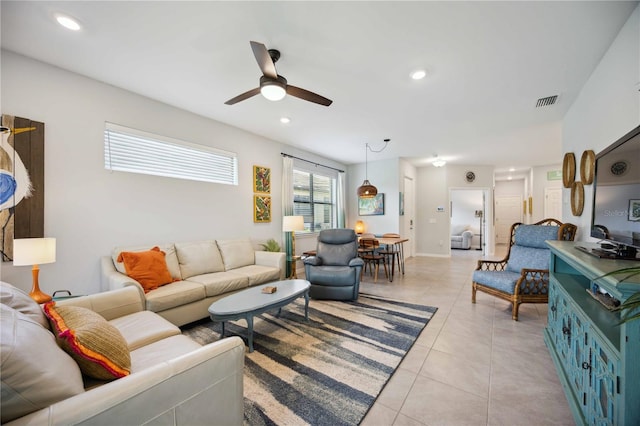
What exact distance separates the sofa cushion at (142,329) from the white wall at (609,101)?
3510 mm

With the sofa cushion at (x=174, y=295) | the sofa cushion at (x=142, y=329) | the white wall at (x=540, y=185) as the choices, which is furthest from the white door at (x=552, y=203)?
the sofa cushion at (x=142, y=329)

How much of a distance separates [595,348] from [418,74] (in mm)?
2466

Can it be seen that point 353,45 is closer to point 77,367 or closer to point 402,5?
point 402,5

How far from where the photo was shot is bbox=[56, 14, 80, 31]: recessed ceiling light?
181cm

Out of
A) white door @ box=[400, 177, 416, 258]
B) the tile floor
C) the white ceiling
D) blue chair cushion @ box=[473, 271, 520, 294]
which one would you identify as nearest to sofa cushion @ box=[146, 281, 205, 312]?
the tile floor

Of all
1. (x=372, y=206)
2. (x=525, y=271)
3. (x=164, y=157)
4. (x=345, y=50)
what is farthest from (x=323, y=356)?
(x=372, y=206)

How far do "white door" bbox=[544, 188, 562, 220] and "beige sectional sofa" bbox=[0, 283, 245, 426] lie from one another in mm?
9344

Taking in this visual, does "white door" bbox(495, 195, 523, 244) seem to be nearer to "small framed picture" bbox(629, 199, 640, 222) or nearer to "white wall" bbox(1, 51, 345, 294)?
"small framed picture" bbox(629, 199, 640, 222)

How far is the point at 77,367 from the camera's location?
3.23ft

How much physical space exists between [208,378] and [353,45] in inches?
97.9

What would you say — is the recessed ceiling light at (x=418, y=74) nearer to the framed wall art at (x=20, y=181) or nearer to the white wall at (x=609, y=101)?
the white wall at (x=609, y=101)

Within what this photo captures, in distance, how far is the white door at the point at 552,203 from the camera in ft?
23.6

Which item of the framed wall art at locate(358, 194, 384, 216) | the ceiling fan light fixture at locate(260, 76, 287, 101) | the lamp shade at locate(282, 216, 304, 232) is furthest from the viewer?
the framed wall art at locate(358, 194, 384, 216)

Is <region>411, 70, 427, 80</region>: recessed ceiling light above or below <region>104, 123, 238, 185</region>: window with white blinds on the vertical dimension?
above
